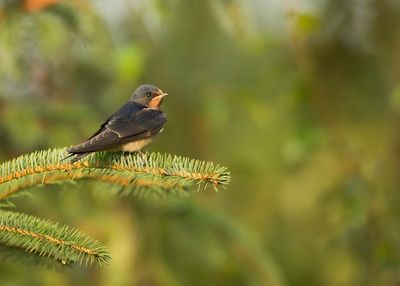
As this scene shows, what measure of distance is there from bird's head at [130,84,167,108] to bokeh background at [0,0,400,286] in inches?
26.1

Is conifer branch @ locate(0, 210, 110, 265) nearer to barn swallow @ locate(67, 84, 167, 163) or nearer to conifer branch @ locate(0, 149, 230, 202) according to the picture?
conifer branch @ locate(0, 149, 230, 202)

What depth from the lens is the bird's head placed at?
13.9ft

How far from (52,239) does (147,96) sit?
1451 mm

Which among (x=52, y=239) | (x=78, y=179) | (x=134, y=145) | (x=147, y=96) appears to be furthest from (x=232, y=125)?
(x=52, y=239)

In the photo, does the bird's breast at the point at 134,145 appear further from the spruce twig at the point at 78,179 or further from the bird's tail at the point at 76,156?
the bird's tail at the point at 76,156

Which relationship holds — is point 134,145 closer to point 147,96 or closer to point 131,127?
point 131,127

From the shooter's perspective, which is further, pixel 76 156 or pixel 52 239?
pixel 76 156

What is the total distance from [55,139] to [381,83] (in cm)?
318

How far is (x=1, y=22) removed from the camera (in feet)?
16.2

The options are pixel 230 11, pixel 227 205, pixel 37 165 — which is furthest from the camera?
pixel 227 205

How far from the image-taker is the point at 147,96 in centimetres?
429

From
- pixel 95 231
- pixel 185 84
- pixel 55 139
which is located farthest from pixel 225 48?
pixel 55 139

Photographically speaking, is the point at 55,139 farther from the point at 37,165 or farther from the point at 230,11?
the point at 37,165

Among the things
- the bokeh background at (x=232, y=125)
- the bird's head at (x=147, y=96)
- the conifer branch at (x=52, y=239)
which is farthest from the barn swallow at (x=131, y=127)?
the bokeh background at (x=232, y=125)
